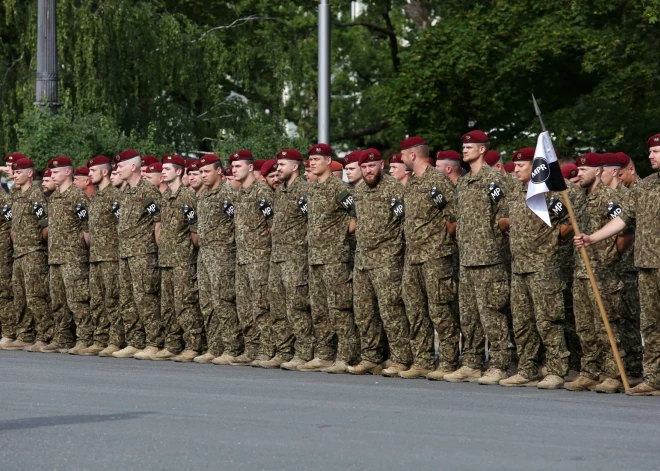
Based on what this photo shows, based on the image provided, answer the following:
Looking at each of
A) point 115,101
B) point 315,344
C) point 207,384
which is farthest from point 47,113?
point 207,384

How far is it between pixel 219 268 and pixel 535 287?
373cm

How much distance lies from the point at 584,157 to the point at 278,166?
332 centimetres

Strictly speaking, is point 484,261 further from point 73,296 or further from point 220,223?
point 73,296

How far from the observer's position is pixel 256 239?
15.3 m

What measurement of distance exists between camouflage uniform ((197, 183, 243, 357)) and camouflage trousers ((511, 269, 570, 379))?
340 centimetres

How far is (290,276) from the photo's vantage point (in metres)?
14.9

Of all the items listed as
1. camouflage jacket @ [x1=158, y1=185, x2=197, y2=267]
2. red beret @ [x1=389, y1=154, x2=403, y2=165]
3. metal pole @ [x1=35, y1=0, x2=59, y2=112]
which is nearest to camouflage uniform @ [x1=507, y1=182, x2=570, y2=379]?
red beret @ [x1=389, y1=154, x2=403, y2=165]

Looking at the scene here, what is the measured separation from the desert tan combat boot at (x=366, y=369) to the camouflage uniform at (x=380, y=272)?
5 cm

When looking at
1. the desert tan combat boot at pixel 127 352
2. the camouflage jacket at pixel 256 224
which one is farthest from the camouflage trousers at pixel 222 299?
the desert tan combat boot at pixel 127 352

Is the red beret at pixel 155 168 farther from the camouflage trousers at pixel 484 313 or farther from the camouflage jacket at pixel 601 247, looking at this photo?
the camouflage jacket at pixel 601 247

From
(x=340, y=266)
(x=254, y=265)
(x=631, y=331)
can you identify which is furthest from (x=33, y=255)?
(x=631, y=331)

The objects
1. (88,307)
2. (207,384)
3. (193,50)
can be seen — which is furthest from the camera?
(193,50)

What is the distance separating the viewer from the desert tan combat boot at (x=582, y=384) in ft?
41.6

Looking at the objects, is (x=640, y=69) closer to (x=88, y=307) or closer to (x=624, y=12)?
(x=624, y=12)
